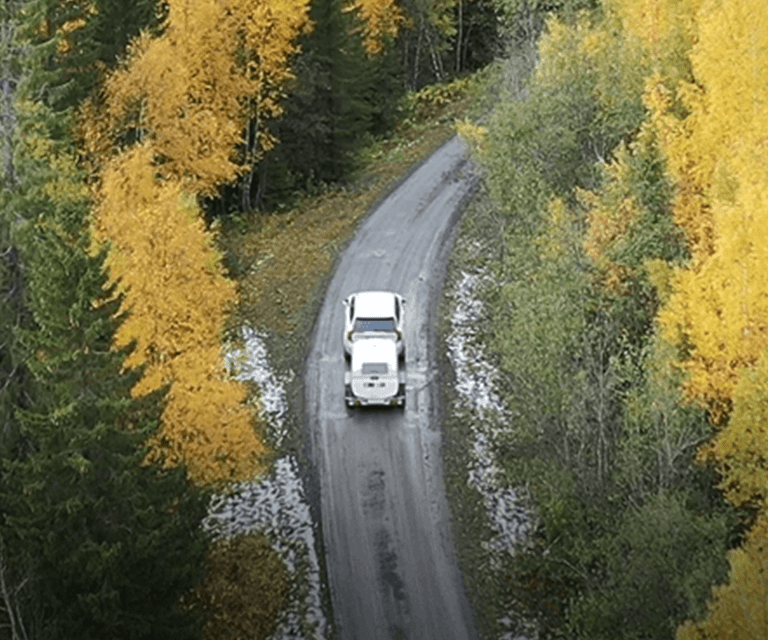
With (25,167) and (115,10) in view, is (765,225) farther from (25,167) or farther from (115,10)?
(115,10)

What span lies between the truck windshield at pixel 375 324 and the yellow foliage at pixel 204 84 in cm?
1012

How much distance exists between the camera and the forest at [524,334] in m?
18.3

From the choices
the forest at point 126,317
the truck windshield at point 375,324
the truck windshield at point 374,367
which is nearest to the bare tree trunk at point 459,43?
the forest at point 126,317

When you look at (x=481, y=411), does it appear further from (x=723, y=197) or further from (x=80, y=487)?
(x=80, y=487)

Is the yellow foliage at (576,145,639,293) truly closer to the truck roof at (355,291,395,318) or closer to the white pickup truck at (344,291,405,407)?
the white pickup truck at (344,291,405,407)

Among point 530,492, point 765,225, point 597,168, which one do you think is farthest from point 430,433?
point 765,225

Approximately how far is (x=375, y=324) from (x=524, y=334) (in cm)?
928

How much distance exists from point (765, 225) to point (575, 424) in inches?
269

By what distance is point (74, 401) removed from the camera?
18172 millimetres

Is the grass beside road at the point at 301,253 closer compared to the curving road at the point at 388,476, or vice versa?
the curving road at the point at 388,476

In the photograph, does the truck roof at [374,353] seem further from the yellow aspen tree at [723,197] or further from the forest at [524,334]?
the yellow aspen tree at [723,197]

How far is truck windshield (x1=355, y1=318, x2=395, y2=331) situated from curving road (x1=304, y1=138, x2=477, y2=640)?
182 cm

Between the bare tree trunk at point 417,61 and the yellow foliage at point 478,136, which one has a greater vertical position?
the bare tree trunk at point 417,61

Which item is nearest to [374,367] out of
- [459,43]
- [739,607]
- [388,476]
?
[388,476]
